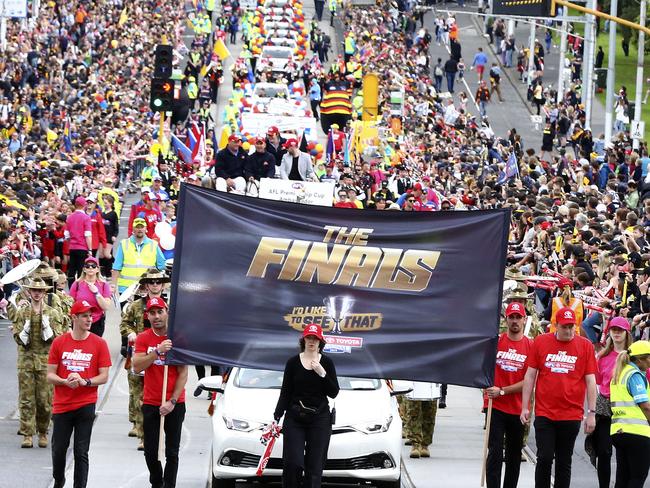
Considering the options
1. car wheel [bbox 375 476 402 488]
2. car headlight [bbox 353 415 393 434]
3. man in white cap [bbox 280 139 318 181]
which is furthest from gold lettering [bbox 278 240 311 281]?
man in white cap [bbox 280 139 318 181]

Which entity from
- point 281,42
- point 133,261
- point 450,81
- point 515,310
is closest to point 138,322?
point 515,310

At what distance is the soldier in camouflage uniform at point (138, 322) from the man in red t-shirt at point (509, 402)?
121 inches

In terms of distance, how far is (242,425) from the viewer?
51.3 ft

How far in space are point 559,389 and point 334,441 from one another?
1.98 m

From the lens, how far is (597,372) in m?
15.2

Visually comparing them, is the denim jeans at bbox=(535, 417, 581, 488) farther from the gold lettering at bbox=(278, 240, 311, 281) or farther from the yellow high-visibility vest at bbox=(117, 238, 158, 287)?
the yellow high-visibility vest at bbox=(117, 238, 158, 287)

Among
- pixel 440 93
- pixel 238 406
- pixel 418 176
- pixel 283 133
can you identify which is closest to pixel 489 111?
pixel 440 93

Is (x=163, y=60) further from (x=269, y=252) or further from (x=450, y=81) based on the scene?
(x=450, y=81)

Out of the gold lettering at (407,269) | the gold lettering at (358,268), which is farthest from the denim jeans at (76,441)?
the gold lettering at (407,269)

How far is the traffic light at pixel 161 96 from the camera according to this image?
37.2 m

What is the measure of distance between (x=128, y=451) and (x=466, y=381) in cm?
439

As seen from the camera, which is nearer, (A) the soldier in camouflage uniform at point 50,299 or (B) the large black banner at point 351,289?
(B) the large black banner at point 351,289

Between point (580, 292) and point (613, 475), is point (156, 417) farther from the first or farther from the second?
point (580, 292)

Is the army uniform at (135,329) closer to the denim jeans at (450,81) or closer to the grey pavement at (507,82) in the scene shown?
the grey pavement at (507,82)
